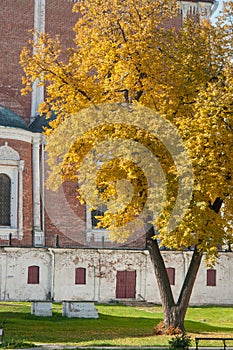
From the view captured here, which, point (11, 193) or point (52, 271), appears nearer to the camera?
point (52, 271)

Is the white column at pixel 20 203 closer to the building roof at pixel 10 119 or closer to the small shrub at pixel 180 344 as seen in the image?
the building roof at pixel 10 119

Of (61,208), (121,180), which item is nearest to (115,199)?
(121,180)

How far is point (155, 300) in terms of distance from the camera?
37.6m

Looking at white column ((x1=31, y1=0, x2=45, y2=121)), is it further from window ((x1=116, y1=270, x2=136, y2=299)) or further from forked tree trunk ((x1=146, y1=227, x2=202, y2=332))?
forked tree trunk ((x1=146, y1=227, x2=202, y2=332))

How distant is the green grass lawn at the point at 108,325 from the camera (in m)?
23.0

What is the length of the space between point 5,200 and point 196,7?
17618 mm

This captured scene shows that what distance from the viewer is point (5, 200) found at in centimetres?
3812

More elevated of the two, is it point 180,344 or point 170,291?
point 170,291

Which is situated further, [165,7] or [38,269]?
[38,269]

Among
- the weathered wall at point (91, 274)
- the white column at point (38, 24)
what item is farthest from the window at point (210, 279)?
the white column at point (38, 24)

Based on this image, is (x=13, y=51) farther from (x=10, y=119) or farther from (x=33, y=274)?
(x=33, y=274)

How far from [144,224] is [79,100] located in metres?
4.82

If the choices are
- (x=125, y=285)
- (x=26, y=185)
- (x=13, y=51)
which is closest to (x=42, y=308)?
(x=125, y=285)

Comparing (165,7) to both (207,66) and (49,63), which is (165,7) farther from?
(49,63)
